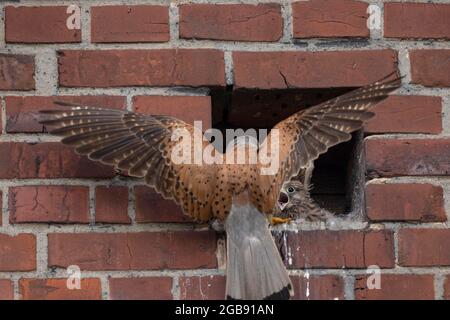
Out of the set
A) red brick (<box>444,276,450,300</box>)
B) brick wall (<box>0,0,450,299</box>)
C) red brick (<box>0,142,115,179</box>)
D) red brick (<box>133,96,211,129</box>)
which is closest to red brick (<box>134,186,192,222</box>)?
brick wall (<box>0,0,450,299</box>)

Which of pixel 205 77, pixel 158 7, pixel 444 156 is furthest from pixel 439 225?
pixel 158 7

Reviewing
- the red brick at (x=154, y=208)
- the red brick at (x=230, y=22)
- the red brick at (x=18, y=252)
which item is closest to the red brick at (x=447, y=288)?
the red brick at (x=154, y=208)

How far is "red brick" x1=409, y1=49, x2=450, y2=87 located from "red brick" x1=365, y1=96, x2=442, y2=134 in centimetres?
5

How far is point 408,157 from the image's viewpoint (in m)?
3.11

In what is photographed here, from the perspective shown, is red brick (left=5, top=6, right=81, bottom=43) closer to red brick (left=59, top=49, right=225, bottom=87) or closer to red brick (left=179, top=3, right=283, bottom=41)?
red brick (left=59, top=49, right=225, bottom=87)

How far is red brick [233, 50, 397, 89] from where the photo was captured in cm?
319

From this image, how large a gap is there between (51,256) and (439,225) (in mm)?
1041

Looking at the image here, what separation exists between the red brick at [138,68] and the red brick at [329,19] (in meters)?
0.27

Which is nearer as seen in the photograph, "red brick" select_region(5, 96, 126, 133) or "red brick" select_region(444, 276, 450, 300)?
"red brick" select_region(444, 276, 450, 300)

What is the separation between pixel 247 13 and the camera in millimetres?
3213

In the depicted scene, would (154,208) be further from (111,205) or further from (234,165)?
(234,165)

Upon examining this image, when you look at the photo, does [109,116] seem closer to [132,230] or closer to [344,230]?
[132,230]

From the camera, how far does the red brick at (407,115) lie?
3146 mm

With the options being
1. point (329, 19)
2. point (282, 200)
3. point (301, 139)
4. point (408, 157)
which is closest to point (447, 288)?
point (408, 157)
